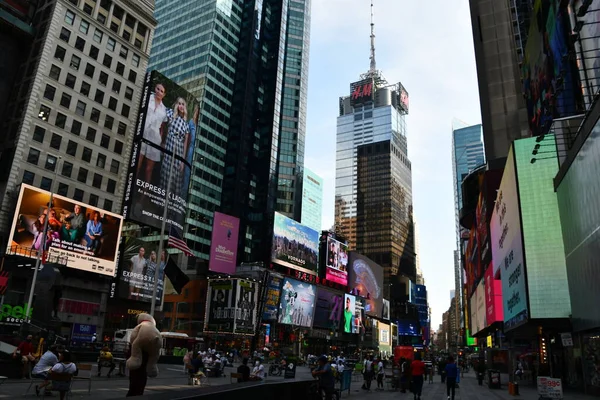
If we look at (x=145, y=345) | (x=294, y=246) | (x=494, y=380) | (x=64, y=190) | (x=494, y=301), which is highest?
(x=294, y=246)

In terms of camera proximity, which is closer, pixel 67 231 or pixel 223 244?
pixel 67 231

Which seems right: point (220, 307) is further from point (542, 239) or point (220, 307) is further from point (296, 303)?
point (542, 239)

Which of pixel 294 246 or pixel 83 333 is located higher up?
pixel 294 246

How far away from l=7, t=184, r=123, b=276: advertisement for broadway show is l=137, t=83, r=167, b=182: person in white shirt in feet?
24.0

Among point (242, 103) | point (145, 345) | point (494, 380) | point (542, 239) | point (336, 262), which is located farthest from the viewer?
point (242, 103)

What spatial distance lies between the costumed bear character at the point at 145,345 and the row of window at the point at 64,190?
2065 inches

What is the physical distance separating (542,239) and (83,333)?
47025 millimetres

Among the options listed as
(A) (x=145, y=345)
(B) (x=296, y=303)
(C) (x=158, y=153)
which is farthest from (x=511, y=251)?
(B) (x=296, y=303)

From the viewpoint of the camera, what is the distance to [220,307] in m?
77.1

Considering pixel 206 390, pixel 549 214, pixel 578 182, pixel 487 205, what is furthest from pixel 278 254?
pixel 206 390

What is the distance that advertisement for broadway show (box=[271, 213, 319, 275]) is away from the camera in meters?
86.4

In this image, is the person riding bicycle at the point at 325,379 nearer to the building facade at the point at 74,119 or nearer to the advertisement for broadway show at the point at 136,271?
the building facade at the point at 74,119

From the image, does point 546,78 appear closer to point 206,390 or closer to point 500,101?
point 500,101

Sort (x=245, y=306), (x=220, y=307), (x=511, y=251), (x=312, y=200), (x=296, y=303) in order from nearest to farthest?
(x=511, y=251) → (x=220, y=307) → (x=245, y=306) → (x=296, y=303) → (x=312, y=200)
